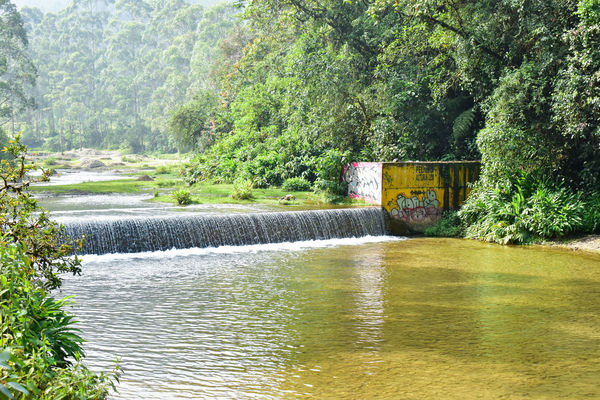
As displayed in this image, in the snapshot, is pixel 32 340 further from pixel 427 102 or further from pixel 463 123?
pixel 427 102

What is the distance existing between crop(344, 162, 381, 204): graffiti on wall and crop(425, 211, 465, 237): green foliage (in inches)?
65.9

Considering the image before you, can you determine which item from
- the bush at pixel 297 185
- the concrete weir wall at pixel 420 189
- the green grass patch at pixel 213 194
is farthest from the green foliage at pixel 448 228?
the bush at pixel 297 185

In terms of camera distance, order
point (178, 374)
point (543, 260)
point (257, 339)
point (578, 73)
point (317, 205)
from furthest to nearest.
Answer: point (317, 205), point (578, 73), point (543, 260), point (257, 339), point (178, 374)

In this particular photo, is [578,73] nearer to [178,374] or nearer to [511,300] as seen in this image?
[511,300]

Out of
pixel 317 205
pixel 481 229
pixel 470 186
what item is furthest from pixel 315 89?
pixel 481 229

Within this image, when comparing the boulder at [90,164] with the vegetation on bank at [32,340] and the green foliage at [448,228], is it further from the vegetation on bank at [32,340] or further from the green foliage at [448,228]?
the vegetation on bank at [32,340]

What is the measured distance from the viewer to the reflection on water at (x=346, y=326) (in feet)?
16.8

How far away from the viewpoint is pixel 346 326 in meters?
6.89

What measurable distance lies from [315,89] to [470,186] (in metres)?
8.11

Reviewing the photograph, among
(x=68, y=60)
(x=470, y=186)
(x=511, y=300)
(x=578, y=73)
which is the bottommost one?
(x=511, y=300)

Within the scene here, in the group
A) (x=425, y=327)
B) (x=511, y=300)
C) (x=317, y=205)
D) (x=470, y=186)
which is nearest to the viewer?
(x=425, y=327)

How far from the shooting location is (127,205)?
1781 cm

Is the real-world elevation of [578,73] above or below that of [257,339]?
above

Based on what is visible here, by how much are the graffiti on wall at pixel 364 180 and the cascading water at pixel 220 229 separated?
0.95m
